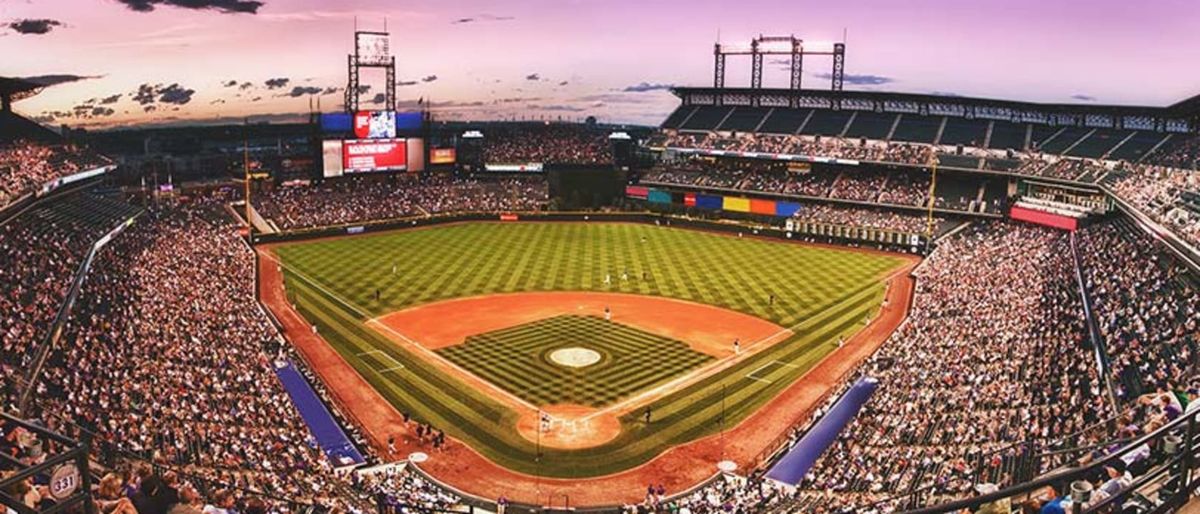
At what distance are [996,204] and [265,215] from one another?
193 ft

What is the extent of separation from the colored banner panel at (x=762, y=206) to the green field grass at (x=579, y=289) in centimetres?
673

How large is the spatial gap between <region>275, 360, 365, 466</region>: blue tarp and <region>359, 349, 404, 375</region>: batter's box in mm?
3397

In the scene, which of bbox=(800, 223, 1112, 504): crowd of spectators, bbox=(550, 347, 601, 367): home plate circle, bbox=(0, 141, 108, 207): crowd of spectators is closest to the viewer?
bbox=(800, 223, 1112, 504): crowd of spectators

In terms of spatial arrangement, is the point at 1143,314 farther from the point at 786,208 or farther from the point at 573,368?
the point at 786,208

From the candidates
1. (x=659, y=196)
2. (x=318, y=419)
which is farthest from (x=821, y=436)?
(x=659, y=196)

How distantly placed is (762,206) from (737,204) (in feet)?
8.31

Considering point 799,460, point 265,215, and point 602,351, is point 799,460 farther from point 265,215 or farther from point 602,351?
point 265,215

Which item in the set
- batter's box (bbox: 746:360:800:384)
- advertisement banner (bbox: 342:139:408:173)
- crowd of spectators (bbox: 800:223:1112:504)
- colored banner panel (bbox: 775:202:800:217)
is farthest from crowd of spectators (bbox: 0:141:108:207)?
colored banner panel (bbox: 775:202:800:217)

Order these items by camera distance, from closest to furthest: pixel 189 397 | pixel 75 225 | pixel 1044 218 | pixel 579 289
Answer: pixel 189 397 < pixel 75 225 < pixel 579 289 < pixel 1044 218

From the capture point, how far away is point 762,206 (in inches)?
2926

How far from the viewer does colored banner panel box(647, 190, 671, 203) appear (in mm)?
80250

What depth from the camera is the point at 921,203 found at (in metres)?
68.4

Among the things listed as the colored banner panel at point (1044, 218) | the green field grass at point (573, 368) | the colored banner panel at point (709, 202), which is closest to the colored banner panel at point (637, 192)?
the colored banner panel at point (709, 202)

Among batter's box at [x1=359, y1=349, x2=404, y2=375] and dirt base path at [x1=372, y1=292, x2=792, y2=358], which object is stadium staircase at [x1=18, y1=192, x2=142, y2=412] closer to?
batter's box at [x1=359, y1=349, x2=404, y2=375]
